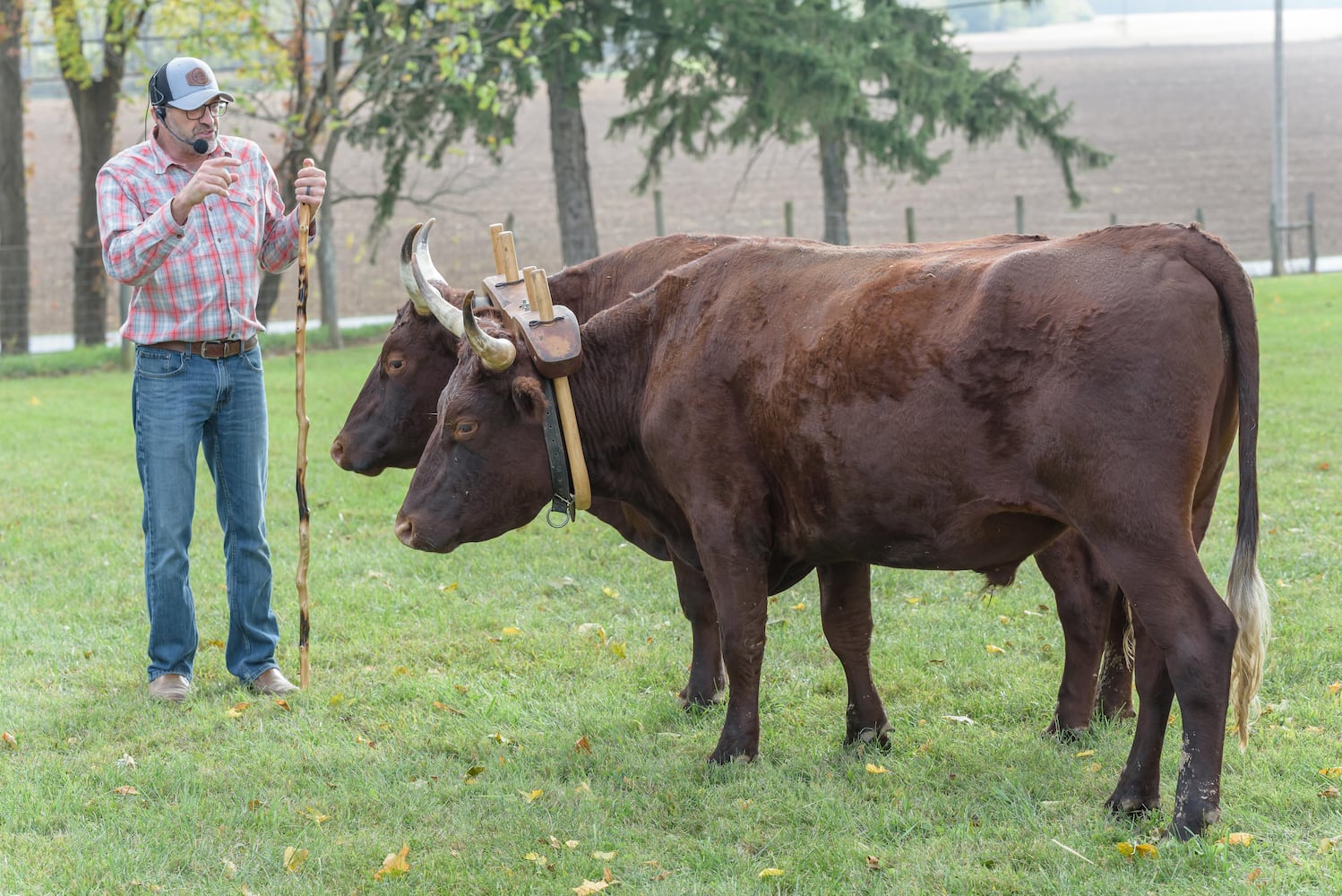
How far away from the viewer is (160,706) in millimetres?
5684

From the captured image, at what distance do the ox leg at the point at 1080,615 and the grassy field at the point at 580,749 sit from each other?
17 centimetres

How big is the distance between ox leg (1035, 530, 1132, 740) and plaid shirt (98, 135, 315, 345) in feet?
11.5

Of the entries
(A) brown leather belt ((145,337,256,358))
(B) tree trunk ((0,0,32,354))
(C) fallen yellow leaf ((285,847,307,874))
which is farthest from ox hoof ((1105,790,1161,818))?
(B) tree trunk ((0,0,32,354))

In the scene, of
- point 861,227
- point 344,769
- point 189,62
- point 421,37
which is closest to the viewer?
point 344,769

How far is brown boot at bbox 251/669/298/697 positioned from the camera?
586 centimetres

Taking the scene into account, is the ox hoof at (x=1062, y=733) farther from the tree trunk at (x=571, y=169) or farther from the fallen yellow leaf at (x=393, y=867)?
the tree trunk at (x=571, y=169)

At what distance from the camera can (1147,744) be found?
4.23 meters

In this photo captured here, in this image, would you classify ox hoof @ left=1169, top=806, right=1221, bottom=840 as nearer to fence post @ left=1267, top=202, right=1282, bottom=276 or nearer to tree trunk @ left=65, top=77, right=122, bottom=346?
tree trunk @ left=65, top=77, right=122, bottom=346

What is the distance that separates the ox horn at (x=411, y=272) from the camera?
19.9 ft

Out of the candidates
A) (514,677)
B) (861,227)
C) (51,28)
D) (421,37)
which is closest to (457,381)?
(514,677)

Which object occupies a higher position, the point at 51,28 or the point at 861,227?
the point at 51,28

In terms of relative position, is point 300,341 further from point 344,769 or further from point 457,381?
point 344,769

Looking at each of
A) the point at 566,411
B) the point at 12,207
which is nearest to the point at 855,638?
the point at 566,411

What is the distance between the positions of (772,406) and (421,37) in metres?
15.3
